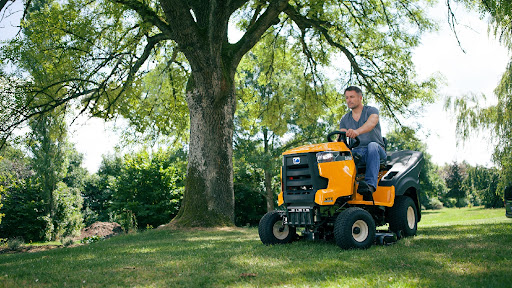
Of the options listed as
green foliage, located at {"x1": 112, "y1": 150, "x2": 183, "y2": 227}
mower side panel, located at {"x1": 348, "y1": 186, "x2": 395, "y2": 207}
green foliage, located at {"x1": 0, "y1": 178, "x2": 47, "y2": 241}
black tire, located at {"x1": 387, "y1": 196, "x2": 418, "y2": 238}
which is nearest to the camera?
mower side panel, located at {"x1": 348, "y1": 186, "x2": 395, "y2": 207}

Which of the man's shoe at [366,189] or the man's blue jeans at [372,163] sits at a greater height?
the man's blue jeans at [372,163]

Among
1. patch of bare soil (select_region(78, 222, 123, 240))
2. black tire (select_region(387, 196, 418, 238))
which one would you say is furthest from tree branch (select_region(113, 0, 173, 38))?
patch of bare soil (select_region(78, 222, 123, 240))

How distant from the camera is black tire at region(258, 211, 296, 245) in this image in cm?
615

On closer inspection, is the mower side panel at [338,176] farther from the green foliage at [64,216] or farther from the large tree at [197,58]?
the green foliage at [64,216]

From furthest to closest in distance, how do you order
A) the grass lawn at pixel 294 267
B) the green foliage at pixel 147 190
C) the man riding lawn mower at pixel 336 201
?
the green foliage at pixel 147 190, the man riding lawn mower at pixel 336 201, the grass lawn at pixel 294 267

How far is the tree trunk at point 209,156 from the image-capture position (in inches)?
397

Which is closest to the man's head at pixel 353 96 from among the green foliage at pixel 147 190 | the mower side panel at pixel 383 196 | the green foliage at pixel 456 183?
the mower side panel at pixel 383 196

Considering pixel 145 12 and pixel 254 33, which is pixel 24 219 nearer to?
pixel 145 12

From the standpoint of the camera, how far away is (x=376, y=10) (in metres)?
12.9

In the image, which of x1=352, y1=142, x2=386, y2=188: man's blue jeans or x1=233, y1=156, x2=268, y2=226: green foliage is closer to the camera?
x1=352, y1=142, x2=386, y2=188: man's blue jeans

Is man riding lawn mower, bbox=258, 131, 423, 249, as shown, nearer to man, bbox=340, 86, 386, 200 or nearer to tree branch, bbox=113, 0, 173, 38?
man, bbox=340, 86, 386, 200

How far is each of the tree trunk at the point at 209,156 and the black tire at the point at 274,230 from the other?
3.89 m

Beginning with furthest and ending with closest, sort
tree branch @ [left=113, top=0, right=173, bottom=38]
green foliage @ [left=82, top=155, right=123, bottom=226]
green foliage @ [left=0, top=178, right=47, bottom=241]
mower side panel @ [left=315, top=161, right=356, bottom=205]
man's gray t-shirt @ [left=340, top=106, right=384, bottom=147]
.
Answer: green foliage @ [left=82, top=155, right=123, bottom=226]
green foliage @ [left=0, top=178, right=47, bottom=241]
tree branch @ [left=113, top=0, right=173, bottom=38]
man's gray t-shirt @ [left=340, top=106, right=384, bottom=147]
mower side panel @ [left=315, top=161, right=356, bottom=205]

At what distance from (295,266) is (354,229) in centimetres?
150
